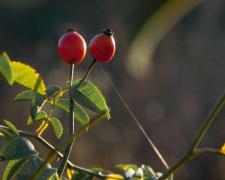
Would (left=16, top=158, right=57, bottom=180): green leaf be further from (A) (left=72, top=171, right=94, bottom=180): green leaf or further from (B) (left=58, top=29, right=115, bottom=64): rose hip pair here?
(B) (left=58, top=29, right=115, bottom=64): rose hip pair

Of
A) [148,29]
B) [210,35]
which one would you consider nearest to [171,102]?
[210,35]

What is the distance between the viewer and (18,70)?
64cm

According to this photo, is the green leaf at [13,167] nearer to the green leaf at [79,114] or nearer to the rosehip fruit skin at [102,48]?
the green leaf at [79,114]

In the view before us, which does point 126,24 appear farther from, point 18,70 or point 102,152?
point 18,70

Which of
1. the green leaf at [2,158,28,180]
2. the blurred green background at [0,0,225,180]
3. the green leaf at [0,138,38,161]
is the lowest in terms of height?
the blurred green background at [0,0,225,180]

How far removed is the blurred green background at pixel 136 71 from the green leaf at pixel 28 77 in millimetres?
4305

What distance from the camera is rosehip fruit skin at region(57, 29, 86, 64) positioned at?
2.73 feet

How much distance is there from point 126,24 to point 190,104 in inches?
50.4

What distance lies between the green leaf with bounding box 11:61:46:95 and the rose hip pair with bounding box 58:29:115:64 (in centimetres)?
16

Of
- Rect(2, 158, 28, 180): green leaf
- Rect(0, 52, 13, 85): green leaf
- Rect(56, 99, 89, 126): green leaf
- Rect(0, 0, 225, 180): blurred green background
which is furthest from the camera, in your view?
Rect(0, 0, 225, 180): blurred green background

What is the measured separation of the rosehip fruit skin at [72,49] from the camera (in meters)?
0.83

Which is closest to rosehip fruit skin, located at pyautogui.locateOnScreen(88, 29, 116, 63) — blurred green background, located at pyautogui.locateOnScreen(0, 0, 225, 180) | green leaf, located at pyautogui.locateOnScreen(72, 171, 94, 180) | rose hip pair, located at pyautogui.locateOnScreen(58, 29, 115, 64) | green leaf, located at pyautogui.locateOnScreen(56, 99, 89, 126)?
rose hip pair, located at pyautogui.locateOnScreen(58, 29, 115, 64)

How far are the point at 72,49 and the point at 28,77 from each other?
0.19 meters

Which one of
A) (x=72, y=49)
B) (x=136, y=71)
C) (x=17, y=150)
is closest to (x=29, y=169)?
(x=17, y=150)
